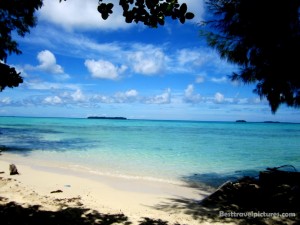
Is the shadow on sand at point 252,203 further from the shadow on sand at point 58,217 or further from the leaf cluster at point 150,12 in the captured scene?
the leaf cluster at point 150,12

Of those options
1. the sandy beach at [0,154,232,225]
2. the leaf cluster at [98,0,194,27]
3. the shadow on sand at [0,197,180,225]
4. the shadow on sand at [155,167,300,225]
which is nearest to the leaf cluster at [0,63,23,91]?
the leaf cluster at [98,0,194,27]

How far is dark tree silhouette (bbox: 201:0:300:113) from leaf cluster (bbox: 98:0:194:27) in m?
4.48

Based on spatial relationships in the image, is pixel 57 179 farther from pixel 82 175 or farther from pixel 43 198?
pixel 43 198

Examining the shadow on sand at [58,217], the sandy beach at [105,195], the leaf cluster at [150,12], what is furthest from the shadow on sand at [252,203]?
the leaf cluster at [150,12]

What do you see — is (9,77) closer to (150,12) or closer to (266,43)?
(150,12)

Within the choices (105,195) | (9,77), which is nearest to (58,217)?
(105,195)

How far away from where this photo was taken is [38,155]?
1892cm

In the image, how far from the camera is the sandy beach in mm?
7000

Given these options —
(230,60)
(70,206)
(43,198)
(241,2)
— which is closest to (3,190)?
(43,198)

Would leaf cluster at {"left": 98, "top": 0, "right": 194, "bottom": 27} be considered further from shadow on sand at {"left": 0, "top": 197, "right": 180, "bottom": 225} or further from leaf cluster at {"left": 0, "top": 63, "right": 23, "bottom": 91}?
shadow on sand at {"left": 0, "top": 197, "right": 180, "bottom": 225}

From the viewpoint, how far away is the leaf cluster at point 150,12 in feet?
11.1

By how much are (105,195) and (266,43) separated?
660cm

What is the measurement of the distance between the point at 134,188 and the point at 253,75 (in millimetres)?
5827

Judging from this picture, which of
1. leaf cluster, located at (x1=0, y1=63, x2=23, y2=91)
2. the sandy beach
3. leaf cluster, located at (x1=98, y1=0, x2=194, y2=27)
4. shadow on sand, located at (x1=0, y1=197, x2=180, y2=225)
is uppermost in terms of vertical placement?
leaf cluster, located at (x1=98, y1=0, x2=194, y2=27)
